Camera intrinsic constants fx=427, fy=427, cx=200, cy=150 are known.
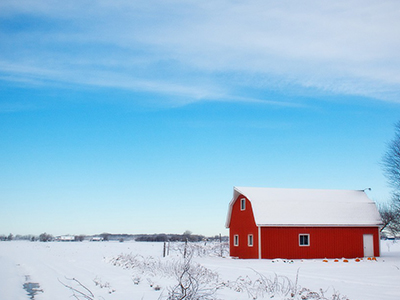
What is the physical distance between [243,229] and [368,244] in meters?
9.47

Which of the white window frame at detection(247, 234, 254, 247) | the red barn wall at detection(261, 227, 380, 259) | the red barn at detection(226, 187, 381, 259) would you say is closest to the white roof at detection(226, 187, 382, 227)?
the red barn at detection(226, 187, 381, 259)

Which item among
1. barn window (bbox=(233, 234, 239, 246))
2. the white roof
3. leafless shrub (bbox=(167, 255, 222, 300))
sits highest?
the white roof

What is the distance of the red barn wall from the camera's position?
3009 cm

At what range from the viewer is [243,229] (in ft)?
108

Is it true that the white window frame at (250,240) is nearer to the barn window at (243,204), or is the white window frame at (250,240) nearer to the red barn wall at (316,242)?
the red barn wall at (316,242)

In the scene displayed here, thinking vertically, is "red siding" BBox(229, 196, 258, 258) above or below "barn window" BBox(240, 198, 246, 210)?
below

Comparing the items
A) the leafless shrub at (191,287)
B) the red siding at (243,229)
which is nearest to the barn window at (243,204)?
the red siding at (243,229)

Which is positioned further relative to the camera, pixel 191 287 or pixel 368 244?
pixel 368 244

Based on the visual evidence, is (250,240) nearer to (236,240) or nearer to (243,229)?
(243,229)

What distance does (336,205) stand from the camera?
33.1m

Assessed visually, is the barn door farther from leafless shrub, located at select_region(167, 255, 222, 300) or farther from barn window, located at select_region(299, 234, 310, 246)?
leafless shrub, located at select_region(167, 255, 222, 300)

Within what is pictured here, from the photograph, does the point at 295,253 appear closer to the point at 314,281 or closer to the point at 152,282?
the point at 314,281

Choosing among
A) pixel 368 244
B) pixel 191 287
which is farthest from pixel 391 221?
pixel 191 287

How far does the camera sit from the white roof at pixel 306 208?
101 ft
